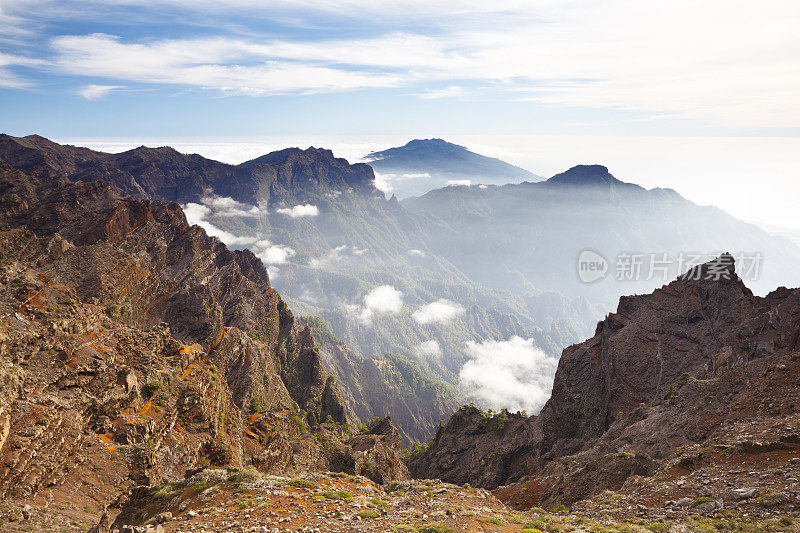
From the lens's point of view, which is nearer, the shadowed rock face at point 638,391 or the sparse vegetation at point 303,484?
the sparse vegetation at point 303,484

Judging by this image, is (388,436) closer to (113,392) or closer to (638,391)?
(638,391)

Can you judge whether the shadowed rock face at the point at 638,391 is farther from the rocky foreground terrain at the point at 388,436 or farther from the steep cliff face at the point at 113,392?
the steep cliff face at the point at 113,392

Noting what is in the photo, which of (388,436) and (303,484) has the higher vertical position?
(303,484)

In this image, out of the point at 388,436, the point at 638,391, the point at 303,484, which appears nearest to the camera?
the point at 303,484

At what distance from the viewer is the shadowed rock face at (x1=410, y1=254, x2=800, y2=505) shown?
3988 centimetres

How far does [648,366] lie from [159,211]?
150m

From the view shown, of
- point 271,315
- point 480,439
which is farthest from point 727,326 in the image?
point 271,315

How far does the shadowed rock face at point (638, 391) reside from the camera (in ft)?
131

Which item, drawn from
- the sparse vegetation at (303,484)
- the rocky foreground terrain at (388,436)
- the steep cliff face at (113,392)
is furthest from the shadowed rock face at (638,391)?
the sparse vegetation at (303,484)

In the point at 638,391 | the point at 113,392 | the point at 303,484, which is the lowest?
the point at 638,391

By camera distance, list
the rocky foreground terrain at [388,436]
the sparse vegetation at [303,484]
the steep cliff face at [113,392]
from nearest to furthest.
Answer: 1. the rocky foreground terrain at [388,436]
2. the sparse vegetation at [303,484]
3. the steep cliff face at [113,392]

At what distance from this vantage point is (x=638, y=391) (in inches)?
2464

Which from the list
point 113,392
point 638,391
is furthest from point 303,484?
point 638,391

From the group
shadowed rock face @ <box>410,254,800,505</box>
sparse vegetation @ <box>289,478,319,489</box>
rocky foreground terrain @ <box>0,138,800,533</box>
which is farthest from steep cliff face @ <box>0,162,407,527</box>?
shadowed rock face @ <box>410,254,800,505</box>
